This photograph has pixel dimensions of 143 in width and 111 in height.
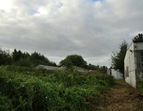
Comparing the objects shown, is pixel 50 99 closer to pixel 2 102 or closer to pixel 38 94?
pixel 38 94

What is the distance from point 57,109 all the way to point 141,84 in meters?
7.06

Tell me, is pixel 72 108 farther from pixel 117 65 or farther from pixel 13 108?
pixel 117 65

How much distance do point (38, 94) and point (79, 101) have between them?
155 cm

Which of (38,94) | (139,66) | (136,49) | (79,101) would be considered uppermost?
(136,49)

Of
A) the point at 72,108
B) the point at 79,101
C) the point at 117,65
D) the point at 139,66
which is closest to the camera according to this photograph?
the point at 72,108

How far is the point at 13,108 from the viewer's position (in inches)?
135

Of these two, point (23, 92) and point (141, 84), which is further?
point (141, 84)

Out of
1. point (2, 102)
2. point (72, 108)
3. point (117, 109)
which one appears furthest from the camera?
point (117, 109)

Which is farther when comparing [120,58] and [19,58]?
[19,58]

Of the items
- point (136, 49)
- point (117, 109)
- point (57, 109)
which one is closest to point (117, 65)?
point (136, 49)

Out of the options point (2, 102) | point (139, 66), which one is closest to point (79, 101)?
point (2, 102)

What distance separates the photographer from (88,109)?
5.02 metres

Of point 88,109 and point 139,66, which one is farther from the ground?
point 139,66

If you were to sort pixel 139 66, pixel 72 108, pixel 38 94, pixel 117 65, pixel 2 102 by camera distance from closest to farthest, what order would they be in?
pixel 2 102 < pixel 38 94 < pixel 72 108 < pixel 139 66 < pixel 117 65
